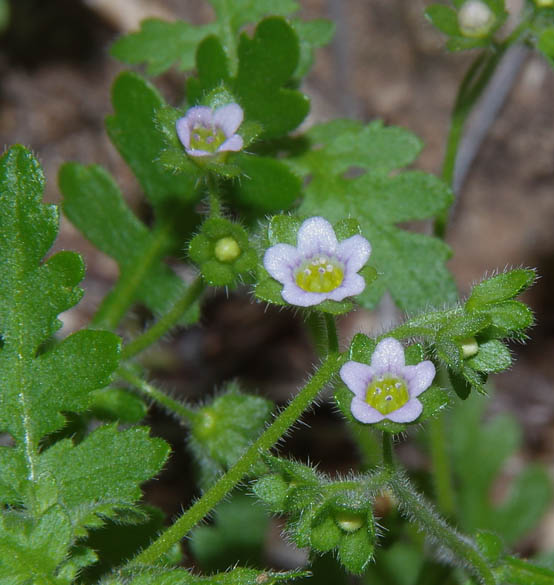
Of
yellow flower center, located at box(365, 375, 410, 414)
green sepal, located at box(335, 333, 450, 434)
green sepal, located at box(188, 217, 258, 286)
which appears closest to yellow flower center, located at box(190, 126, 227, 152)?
green sepal, located at box(188, 217, 258, 286)

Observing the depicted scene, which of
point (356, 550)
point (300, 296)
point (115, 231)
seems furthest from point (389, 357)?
point (115, 231)

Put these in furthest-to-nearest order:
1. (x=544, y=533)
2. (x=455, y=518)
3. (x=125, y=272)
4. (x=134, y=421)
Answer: (x=544, y=533), (x=455, y=518), (x=125, y=272), (x=134, y=421)

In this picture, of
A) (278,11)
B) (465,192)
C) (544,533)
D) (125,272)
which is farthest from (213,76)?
(544,533)

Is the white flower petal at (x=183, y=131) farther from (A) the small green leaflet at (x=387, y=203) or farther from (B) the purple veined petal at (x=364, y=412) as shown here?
(B) the purple veined petal at (x=364, y=412)

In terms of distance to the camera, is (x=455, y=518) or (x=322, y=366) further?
(x=455, y=518)

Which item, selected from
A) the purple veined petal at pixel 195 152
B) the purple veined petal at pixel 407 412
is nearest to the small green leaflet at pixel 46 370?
the purple veined petal at pixel 195 152

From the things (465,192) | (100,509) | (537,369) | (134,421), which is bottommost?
(537,369)

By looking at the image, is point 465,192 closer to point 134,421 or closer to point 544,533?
point 544,533
